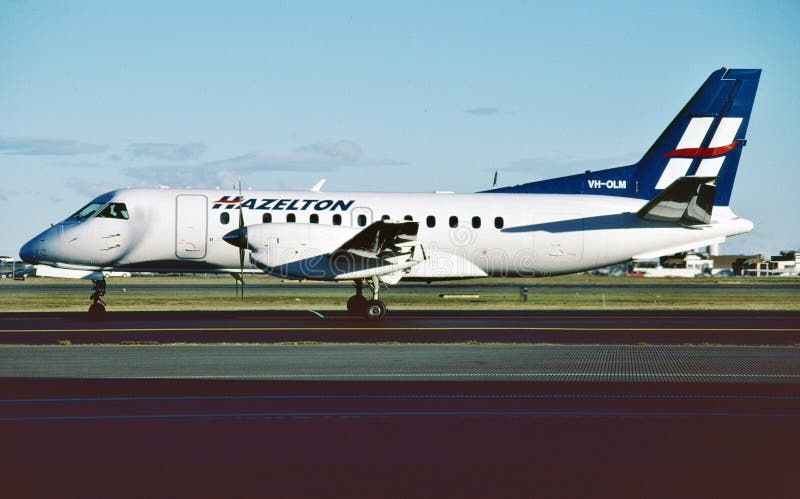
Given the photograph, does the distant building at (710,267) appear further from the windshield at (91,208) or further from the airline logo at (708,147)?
the windshield at (91,208)

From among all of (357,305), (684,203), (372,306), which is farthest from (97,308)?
(684,203)

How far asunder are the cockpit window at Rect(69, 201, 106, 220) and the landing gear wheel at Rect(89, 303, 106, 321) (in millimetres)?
3085

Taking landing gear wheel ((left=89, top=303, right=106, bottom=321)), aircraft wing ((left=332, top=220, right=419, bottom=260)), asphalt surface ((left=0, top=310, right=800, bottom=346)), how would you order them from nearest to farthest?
asphalt surface ((left=0, top=310, right=800, bottom=346)), aircraft wing ((left=332, top=220, right=419, bottom=260)), landing gear wheel ((left=89, top=303, right=106, bottom=321))

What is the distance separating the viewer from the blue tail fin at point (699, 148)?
27.4 meters

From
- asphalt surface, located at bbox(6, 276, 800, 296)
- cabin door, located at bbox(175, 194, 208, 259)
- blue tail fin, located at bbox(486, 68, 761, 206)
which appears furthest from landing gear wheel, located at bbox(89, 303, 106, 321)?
asphalt surface, located at bbox(6, 276, 800, 296)

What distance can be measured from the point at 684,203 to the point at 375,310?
32.3 feet

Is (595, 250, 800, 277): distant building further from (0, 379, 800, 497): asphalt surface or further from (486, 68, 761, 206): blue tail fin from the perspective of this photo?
(0, 379, 800, 497): asphalt surface

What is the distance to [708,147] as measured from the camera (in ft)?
90.1

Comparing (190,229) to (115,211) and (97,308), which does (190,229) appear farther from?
(97,308)

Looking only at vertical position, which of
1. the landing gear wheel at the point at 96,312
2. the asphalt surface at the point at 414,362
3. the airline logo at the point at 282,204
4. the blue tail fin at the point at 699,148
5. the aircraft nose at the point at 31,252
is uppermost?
the blue tail fin at the point at 699,148

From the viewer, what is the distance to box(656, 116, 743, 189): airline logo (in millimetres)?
27391

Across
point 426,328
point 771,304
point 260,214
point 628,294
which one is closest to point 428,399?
point 426,328

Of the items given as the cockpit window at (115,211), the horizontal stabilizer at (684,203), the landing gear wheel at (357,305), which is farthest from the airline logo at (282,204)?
the horizontal stabilizer at (684,203)

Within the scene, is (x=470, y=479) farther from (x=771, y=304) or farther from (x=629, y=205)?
(x=771, y=304)
